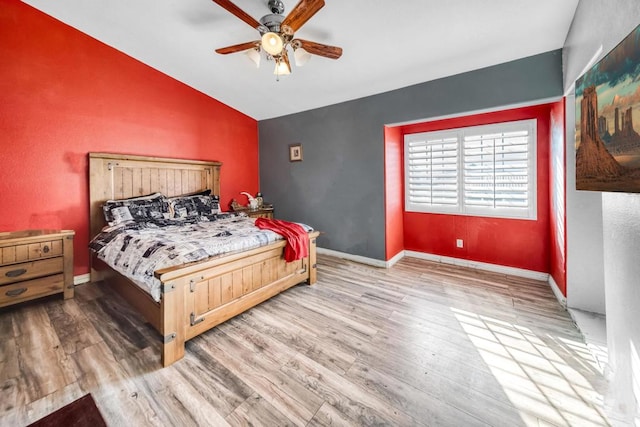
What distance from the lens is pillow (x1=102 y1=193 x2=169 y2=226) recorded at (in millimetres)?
3096

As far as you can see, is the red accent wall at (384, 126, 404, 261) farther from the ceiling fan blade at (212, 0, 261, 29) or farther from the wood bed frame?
the ceiling fan blade at (212, 0, 261, 29)

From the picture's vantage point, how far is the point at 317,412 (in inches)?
55.2

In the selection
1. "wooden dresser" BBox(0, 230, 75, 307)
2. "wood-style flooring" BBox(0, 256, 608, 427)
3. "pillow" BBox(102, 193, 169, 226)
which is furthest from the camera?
"pillow" BBox(102, 193, 169, 226)

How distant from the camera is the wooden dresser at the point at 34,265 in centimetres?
240

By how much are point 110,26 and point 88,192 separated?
77.7 inches

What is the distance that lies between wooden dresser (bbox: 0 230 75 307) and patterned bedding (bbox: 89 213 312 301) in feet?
0.98

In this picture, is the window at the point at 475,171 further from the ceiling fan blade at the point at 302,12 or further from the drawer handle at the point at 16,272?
the drawer handle at the point at 16,272

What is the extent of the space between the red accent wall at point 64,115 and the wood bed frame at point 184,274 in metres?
0.17

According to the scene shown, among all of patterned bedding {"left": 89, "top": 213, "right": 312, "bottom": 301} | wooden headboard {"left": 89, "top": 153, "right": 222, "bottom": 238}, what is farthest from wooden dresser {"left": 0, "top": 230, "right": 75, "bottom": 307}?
wooden headboard {"left": 89, "top": 153, "right": 222, "bottom": 238}

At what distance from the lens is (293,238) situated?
2.75m

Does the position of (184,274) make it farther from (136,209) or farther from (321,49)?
(321,49)

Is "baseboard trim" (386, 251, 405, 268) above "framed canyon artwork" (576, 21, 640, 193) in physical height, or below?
below

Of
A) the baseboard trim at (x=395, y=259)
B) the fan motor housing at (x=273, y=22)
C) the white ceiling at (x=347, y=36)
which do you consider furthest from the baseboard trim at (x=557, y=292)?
the fan motor housing at (x=273, y=22)

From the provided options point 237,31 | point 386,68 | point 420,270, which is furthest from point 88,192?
point 420,270
